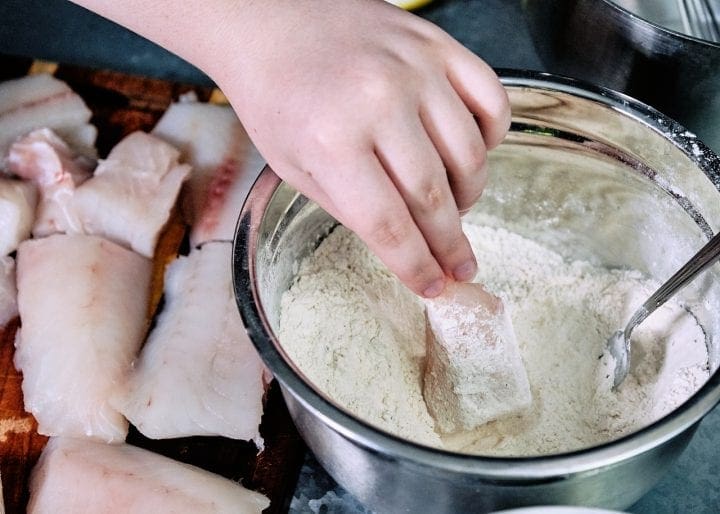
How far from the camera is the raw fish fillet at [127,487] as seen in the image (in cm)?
100

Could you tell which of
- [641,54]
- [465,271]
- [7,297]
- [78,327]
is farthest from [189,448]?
[641,54]

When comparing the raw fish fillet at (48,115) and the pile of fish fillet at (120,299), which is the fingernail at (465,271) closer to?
the pile of fish fillet at (120,299)

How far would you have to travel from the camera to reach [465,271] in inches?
33.5

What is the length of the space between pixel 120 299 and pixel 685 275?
0.75 metres

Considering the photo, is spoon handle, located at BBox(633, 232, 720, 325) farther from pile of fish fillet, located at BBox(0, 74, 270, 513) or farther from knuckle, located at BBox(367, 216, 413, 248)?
pile of fish fillet, located at BBox(0, 74, 270, 513)

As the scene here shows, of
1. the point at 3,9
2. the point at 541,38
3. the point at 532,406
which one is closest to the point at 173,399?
the point at 532,406

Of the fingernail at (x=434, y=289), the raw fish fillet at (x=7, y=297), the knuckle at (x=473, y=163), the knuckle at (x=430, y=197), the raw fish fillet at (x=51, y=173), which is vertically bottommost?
the raw fish fillet at (x=7, y=297)

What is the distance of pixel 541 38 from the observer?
1309 mm

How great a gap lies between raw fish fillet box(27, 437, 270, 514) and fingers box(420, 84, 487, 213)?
49cm

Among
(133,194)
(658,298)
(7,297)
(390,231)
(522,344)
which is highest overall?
(390,231)

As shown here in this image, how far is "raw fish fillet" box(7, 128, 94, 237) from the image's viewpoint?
1305 millimetres

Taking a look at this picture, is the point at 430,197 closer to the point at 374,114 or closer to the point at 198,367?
the point at 374,114

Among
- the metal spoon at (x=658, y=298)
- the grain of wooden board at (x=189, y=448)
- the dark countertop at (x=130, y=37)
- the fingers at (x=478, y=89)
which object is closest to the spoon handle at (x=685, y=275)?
the metal spoon at (x=658, y=298)

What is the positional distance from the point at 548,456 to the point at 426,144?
289mm
